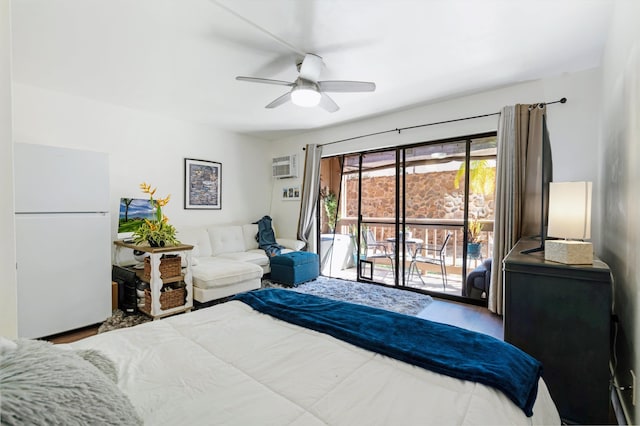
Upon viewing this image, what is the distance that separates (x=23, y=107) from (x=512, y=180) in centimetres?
536

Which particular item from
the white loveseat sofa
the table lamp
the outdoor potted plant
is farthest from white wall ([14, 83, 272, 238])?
the table lamp

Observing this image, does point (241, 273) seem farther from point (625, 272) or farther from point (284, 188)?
point (625, 272)

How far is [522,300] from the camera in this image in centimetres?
159

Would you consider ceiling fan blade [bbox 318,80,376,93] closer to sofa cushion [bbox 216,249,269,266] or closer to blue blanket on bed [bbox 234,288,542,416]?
blue blanket on bed [bbox 234,288,542,416]

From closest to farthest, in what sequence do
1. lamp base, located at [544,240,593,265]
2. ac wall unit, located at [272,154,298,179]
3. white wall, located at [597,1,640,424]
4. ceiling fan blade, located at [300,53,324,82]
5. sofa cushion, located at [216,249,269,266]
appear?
white wall, located at [597,1,640,424], lamp base, located at [544,240,593,265], ceiling fan blade, located at [300,53,324,82], sofa cushion, located at [216,249,269,266], ac wall unit, located at [272,154,298,179]

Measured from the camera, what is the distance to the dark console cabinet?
4.62ft

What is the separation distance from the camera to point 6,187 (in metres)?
0.88

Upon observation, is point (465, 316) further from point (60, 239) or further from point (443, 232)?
point (60, 239)

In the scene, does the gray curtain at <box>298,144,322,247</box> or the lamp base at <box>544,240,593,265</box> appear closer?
the lamp base at <box>544,240,593,265</box>

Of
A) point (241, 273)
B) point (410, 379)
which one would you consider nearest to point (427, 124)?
point (241, 273)

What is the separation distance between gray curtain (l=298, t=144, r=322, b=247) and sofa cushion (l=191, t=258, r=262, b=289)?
5.00 ft

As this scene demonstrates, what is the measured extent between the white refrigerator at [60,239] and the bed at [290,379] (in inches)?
78.5

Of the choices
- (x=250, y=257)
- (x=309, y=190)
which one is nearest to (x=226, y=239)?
(x=250, y=257)

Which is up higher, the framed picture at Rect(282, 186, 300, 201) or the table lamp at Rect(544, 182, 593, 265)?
the framed picture at Rect(282, 186, 300, 201)
